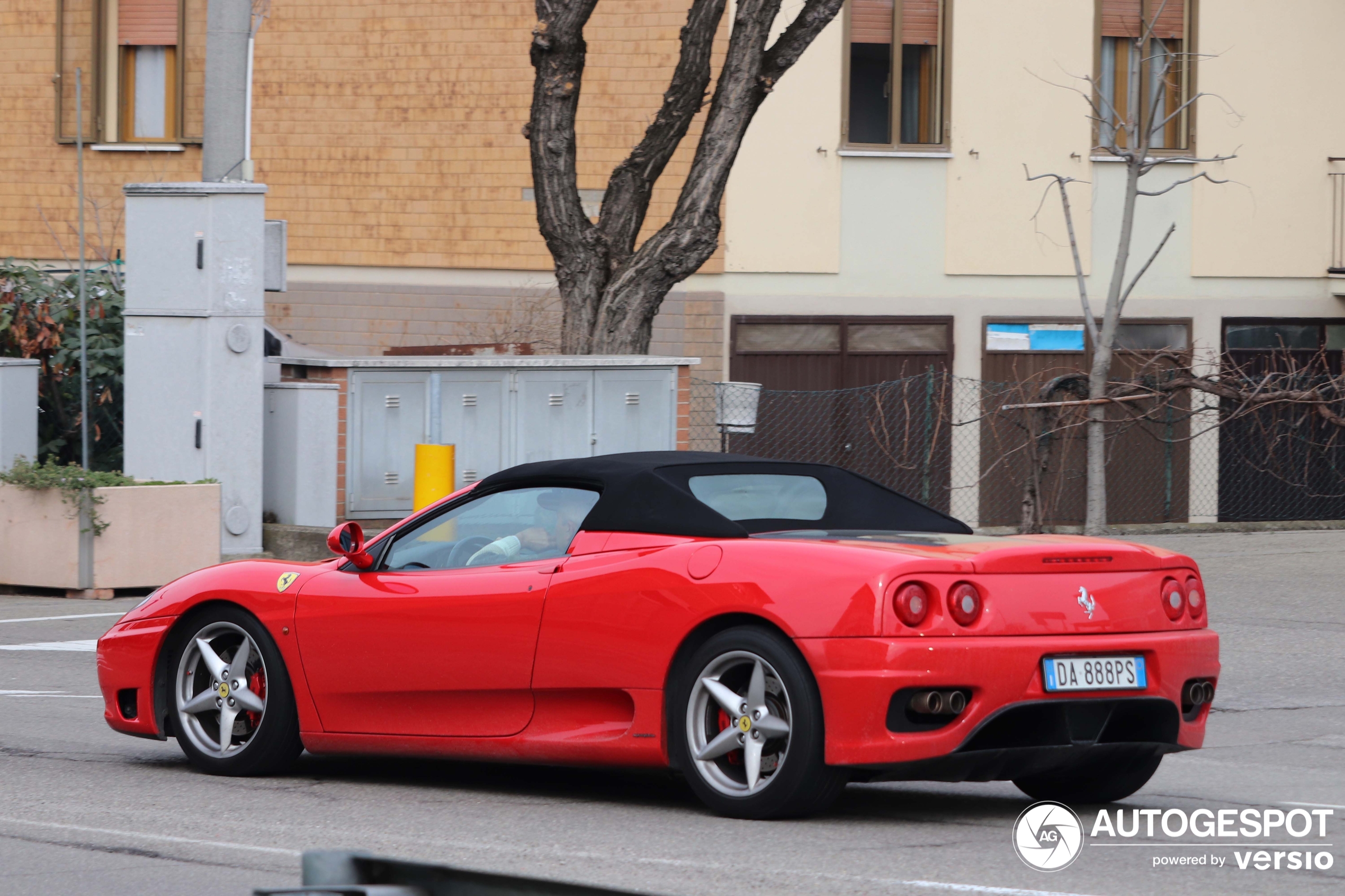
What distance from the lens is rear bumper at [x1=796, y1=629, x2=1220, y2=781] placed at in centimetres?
545

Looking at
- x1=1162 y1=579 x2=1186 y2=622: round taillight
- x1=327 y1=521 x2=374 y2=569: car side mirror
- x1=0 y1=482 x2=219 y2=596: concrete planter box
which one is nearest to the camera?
x1=1162 y1=579 x2=1186 y2=622: round taillight

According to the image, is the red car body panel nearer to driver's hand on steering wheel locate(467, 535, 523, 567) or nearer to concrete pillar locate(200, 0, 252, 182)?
driver's hand on steering wheel locate(467, 535, 523, 567)

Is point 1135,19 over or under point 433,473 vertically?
over

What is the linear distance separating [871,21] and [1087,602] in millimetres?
17047

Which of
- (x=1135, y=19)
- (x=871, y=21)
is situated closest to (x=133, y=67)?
A: (x=871, y=21)

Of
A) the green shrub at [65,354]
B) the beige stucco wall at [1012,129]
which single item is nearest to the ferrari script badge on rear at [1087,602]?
the green shrub at [65,354]

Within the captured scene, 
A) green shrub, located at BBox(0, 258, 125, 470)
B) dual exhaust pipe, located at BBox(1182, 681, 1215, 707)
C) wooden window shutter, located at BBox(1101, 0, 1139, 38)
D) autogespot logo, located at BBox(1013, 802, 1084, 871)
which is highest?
wooden window shutter, located at BBox(1101, 0, 1139, 38)

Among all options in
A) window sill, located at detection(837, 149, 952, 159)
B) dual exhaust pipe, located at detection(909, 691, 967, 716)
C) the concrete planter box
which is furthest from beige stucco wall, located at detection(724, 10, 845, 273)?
dual exhaust pipe, located at detection(909, 691, 967, 716)

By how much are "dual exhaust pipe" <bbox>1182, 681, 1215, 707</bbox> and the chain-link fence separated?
1342 centimetres

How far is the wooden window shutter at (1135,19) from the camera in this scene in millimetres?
22156

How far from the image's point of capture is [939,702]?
17.9 ft

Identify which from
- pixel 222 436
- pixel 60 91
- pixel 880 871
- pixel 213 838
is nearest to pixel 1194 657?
pixel 880 871

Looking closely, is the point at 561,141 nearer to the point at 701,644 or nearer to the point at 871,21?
the point at 871,21

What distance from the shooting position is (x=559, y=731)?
6.18 meters
